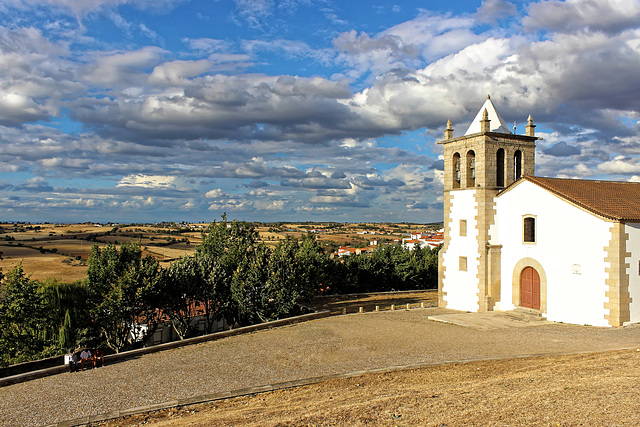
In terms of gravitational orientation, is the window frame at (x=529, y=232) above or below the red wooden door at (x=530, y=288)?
above

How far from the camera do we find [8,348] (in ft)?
73.7

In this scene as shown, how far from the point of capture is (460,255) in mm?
26906

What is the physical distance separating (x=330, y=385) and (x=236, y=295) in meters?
13.1

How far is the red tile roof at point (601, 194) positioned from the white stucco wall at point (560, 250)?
1.16 feet

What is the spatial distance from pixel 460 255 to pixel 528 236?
403 centimetres

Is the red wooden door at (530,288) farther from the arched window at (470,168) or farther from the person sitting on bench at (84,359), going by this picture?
the person sitting on bench at (84,359)

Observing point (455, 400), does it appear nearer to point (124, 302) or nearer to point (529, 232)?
point (529, 232)

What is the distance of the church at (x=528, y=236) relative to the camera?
2061 cm

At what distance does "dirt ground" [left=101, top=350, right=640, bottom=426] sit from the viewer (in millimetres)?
9688

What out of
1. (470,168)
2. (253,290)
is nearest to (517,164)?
(470,168)

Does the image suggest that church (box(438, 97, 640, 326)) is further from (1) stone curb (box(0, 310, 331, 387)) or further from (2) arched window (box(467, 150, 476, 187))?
(1) stone curb (box(0, 310, 331, 387))

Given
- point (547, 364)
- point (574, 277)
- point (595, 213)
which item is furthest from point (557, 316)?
point (547, 364)

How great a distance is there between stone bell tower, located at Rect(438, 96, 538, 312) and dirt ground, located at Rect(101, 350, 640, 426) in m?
11.4

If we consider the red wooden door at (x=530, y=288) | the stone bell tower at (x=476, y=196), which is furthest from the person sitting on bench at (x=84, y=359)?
the red wooden door at (x=530, y=288)
